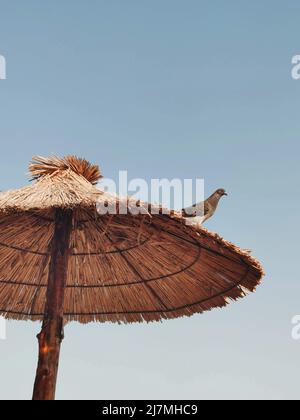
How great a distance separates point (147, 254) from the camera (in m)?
5.58

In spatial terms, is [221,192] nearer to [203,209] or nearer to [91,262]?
[203,209]

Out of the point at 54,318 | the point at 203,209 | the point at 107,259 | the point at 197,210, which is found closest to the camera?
the point at 54,318

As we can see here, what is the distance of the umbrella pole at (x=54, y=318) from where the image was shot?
14.2 ft

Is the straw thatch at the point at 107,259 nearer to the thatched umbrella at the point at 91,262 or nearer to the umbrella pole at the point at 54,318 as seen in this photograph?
the thatched umbrella at the point at 91,262

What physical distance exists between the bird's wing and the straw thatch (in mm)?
190

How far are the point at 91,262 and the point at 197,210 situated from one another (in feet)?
5.31

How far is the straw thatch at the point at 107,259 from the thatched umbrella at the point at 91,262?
0.04 ft

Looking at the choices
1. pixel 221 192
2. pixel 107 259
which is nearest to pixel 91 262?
pixel 107 259

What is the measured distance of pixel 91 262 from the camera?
587 cm

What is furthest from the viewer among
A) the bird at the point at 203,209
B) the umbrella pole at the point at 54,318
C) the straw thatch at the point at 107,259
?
the bird at the point at 203,209

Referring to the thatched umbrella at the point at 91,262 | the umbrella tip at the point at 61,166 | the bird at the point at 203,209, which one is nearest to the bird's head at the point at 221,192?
the bird at the point at 203,209

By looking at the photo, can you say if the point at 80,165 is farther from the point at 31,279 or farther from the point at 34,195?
the point at 31,279
